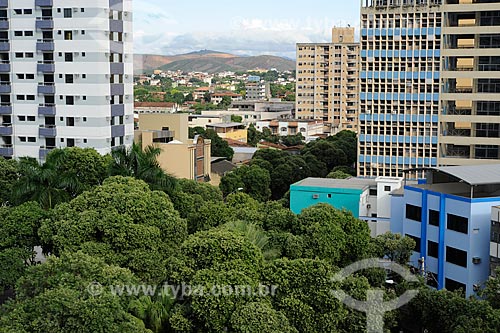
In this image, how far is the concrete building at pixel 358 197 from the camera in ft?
72.7

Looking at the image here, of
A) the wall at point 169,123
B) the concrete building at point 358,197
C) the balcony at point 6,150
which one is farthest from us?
the wall at point 169,123

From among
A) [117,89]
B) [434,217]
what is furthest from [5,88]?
[434,217]

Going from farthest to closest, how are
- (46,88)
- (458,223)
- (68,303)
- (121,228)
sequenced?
(46,88) → (458,223) → (121,228) → (68,303)

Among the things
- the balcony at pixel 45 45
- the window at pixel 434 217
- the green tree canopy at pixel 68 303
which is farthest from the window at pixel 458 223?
the balcony at pixel 45 45

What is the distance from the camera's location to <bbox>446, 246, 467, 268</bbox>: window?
1730 cm

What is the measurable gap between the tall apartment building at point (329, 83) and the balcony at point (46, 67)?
131ft

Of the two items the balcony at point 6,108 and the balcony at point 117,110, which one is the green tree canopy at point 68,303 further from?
the balcony at point 6,108

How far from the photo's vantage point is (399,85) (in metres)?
31.4

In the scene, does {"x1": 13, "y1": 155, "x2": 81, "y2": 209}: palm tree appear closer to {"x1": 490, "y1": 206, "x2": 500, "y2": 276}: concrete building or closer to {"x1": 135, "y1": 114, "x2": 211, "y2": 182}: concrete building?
{"x1": 490, "y1": 206, "x2": 500, "y2": 276}: concrete building

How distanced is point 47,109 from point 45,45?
2.46 meters

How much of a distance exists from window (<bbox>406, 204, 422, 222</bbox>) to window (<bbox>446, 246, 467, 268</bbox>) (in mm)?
1375

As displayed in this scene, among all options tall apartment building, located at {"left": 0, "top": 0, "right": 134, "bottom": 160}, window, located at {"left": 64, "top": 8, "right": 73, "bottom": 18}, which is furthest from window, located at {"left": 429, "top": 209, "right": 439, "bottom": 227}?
window, located at {"left": 64, "top": 8, "right": 73, "bottom": 18}

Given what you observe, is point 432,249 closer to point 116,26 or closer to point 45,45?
point 116,26

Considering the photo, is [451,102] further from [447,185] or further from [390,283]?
[390,283]
